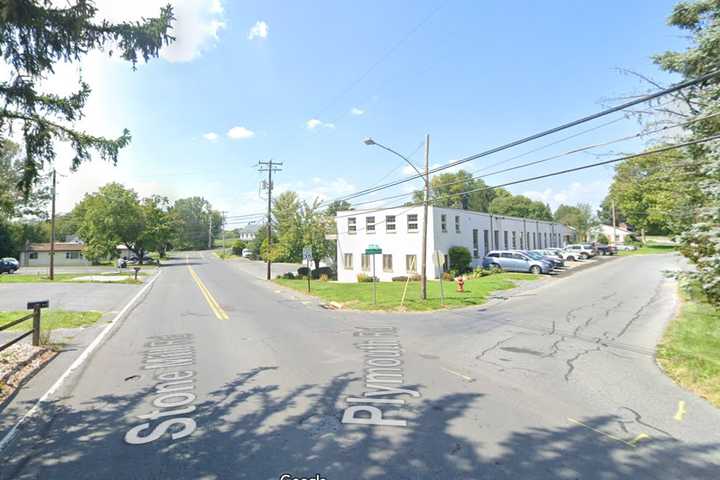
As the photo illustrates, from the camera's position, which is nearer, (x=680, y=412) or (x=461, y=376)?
(x=680, y=412)

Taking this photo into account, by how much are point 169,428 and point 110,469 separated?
918 millimetres

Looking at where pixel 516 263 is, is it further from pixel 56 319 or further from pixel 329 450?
pixel 329 450

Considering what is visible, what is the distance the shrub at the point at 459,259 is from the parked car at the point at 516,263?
1772 mm

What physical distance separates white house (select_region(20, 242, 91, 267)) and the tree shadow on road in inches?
2854

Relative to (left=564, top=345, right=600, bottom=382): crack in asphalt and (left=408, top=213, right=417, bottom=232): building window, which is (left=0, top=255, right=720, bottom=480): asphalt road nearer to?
(left=564, top=345, right=600, bottom=382): crack in asphalt

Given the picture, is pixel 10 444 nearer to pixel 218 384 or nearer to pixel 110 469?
pixel 110 469

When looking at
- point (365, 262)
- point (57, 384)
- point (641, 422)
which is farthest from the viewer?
point (365, 262)

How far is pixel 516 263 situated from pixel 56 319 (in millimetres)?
28035

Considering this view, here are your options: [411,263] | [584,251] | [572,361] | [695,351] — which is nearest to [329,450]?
[572,361]

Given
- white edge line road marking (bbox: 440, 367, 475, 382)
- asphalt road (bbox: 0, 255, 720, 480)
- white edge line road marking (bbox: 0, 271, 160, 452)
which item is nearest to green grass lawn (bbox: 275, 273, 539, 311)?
asphalt road (bbox: 0, 255, 720, 480)

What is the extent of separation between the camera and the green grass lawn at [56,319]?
40.7ft

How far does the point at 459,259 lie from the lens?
31000 mm

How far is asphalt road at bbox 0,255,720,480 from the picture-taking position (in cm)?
404

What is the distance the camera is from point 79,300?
19812 mm
